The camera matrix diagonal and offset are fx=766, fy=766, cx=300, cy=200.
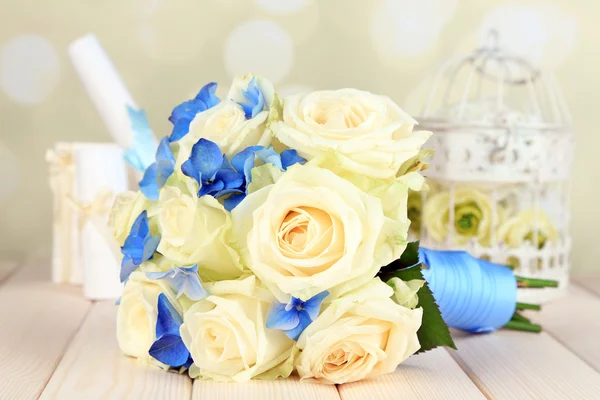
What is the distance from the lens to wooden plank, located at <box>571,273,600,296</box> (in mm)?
1457

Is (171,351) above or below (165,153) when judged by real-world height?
below

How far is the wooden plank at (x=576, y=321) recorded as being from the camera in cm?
101

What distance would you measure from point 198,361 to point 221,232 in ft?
0.44

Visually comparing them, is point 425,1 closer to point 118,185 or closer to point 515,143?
point 515,143

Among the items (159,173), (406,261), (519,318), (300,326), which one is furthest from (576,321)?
(159,173)

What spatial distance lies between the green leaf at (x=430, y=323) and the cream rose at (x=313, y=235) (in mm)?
84

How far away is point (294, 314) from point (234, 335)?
0.06 m

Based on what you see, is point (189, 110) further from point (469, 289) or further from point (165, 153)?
point (469, 289)

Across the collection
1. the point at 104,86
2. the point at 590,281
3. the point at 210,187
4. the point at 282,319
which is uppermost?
the point at 104,86

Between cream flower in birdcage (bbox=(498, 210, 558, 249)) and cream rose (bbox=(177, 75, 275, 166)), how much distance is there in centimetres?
60

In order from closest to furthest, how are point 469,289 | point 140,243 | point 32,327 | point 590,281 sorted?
1. point 140,243
2. point 469,289
3. point 32,327
4. point 590,281

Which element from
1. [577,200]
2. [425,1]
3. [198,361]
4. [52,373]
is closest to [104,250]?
[52,373]

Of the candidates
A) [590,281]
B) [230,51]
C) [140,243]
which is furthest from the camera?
[230,51]

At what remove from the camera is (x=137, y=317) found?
86 centimetres
